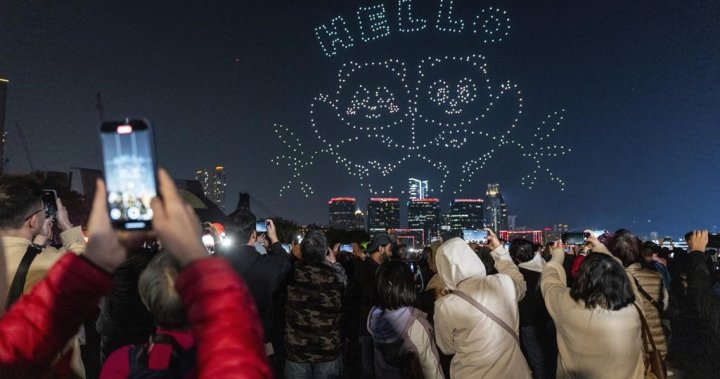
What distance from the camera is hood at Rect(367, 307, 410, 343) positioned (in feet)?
16.9

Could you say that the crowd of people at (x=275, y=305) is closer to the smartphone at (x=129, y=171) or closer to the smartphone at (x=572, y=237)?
the smartphone at (x=129, y=171)

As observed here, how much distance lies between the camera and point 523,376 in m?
4.41

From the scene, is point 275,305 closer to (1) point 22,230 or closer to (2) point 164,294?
(1) point 22,230

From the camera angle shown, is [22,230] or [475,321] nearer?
[22,230]

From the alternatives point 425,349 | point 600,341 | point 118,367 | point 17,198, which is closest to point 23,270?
point 17,198

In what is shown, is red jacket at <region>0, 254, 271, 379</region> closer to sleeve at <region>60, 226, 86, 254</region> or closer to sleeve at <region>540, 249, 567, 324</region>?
sleeve at <region>60, 226, 86, 254</region>

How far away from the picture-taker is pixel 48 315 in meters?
1.65

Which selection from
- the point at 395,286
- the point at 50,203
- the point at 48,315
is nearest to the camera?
the point at 48,315

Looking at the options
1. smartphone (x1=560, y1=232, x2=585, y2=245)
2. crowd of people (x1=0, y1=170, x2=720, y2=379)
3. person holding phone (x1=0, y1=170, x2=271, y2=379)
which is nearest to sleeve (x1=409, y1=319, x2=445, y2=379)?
crowd of people (x1=0, y1=170, x2=720, y2=379)

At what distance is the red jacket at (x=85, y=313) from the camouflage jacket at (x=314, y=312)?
3946mm

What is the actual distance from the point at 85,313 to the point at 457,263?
10.8 ft

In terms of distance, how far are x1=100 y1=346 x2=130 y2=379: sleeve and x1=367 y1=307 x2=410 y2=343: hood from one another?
133 inches

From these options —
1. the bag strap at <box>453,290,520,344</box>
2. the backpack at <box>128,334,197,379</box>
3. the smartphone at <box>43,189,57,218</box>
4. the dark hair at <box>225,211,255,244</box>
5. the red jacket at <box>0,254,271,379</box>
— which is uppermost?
the smartphone at <box>43,189,57,218</box>

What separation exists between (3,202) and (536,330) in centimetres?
695
